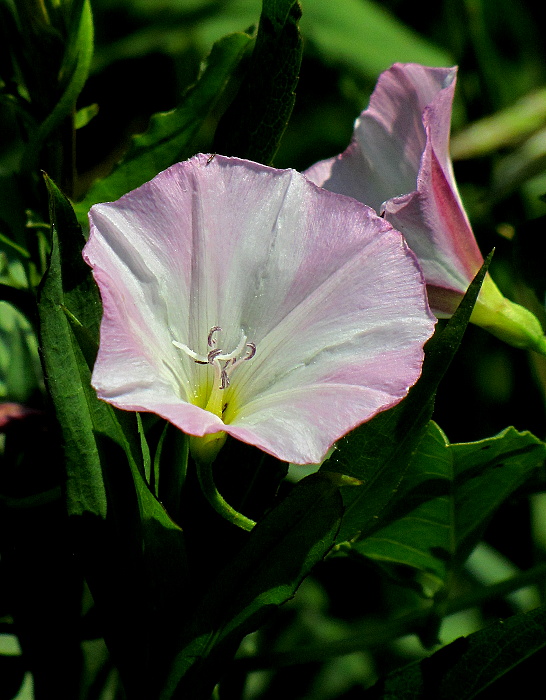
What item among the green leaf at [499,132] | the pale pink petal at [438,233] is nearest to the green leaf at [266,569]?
the pale pink petal at [438,233]

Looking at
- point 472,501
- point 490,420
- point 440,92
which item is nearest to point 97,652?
point 472,501

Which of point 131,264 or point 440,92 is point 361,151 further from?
point 131,264

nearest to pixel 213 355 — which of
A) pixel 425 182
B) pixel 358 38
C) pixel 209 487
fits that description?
pixel 209 487

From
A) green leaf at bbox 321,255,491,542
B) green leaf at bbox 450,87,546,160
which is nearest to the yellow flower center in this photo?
green leaf at bbox 321,255,491,542

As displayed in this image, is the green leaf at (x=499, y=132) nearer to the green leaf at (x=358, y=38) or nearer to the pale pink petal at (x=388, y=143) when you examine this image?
the green leaf at (x=358, y=38)

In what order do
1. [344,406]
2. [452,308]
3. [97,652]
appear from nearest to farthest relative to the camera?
1. [344,406]
2. [452,308]
3. [97,652]

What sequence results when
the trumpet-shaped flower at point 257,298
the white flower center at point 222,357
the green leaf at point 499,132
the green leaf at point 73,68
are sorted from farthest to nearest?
the green leaf at point 499,132, the green leaf at point 73,68, the white flower center at point 222,357, the trumpet-shaped flower at point 257,298

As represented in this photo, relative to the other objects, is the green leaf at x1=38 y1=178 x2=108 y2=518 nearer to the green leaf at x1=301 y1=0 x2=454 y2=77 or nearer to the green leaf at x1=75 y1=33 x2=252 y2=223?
the green leaf at x1=75 y1=33 x2=252 y2=223
